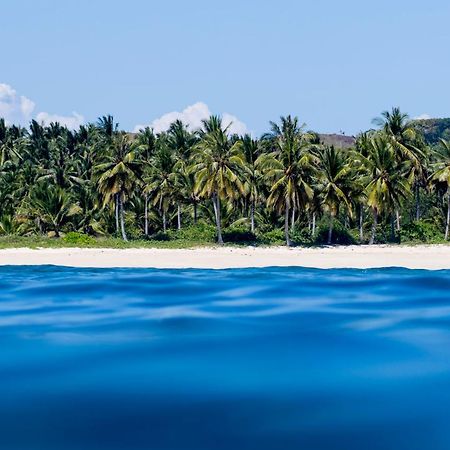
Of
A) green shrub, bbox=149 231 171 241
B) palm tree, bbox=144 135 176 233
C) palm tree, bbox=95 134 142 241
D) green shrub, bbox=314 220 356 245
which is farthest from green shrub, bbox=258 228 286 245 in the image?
palm tree, bbox=95 134 142 241

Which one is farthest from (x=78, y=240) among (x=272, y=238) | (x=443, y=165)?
(x=443, y=165)

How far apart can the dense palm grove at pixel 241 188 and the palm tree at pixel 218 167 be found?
71 millimetres

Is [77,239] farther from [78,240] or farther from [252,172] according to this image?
[252,172]

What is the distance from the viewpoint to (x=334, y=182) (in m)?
39.5

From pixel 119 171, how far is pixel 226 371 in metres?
32.6

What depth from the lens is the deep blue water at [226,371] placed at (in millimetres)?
6441

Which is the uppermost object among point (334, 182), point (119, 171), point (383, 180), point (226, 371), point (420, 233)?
point (119, 171)

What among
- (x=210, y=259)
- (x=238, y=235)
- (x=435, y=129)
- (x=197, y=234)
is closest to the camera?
(x=210, y=259)

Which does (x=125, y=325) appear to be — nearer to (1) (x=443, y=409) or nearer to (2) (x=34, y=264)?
(1) (x=443, y=409)

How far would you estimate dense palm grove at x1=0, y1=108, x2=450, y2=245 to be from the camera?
128ft

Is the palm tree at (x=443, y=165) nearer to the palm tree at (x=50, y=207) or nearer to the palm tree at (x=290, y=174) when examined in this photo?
the palm tree at (x=290, y=174)

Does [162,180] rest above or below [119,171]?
below

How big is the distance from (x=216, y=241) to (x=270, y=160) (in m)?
6.91

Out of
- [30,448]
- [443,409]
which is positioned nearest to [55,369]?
[30,448]
